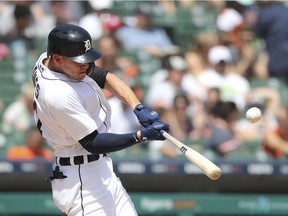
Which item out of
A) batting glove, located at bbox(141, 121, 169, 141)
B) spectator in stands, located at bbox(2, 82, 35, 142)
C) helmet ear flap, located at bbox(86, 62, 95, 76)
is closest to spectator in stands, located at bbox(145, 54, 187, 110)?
spectator in stands, located at bbox(2, 82, 35, 142)

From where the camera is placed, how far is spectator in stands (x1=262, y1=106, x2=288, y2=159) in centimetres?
803

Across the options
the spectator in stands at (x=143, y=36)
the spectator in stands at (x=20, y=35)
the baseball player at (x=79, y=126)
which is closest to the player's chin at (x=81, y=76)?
the baseball player at (x=79, y=126)

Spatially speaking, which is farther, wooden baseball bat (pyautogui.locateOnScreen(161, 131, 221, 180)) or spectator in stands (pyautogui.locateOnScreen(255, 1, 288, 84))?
spectator in stands (pyautogui.locateOnScreen(255, 1, 288, 84))

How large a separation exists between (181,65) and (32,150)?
2366mm

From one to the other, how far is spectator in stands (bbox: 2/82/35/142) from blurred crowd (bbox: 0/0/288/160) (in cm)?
1

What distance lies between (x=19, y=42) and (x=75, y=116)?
18.7 feet

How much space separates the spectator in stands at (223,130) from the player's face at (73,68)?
3543mm

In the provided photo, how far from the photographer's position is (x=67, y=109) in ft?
14.9

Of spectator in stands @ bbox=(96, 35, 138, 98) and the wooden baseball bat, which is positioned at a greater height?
the wooden baseball bat

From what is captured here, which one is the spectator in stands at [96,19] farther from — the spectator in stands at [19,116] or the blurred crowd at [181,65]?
the spectator in stands at [19,116]

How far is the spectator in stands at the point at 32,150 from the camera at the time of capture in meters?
7.88

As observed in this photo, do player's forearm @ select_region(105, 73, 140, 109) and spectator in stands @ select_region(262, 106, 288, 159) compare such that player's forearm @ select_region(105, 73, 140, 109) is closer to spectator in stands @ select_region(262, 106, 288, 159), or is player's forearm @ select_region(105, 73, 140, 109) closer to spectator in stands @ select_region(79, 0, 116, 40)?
spectator in stands @ select_region(262, 106, 288, 159)

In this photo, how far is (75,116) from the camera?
4543mm

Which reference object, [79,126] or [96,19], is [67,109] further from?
[96,19]
